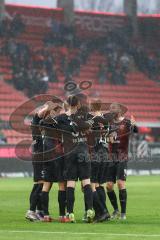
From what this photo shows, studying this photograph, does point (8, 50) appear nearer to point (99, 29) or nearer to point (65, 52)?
point (65, 52)

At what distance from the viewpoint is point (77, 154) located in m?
16.0

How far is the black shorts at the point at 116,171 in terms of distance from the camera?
57.6 ft

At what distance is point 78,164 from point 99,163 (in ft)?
3.80

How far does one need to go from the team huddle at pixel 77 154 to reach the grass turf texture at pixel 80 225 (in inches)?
17.0

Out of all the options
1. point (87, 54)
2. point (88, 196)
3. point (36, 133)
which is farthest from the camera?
point (87, 54)

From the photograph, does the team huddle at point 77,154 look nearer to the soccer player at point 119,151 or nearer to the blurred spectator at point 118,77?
the soccer player at point 119,151

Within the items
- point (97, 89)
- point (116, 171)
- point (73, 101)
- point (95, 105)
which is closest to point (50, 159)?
point (95, 105)

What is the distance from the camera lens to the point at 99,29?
52.7 metres

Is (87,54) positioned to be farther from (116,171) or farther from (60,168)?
(60,168)

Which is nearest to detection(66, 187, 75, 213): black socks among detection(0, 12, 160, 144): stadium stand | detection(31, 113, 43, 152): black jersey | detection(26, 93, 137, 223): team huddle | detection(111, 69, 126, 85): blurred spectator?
detection(26, 93, 137, 223): team huddle

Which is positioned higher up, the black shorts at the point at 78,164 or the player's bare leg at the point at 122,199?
the black shorts at the point at 78,164

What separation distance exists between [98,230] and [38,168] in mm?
3058

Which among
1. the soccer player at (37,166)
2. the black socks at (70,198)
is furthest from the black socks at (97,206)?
the soccer player at (37,166)

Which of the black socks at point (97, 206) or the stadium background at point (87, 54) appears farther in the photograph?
the stadium background at point (87, 54)
